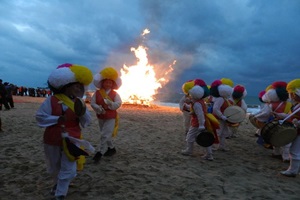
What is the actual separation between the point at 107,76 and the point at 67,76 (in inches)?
93.3

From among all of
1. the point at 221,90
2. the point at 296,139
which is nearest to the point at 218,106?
the point at 221,90

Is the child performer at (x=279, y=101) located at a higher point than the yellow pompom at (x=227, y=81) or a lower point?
lower

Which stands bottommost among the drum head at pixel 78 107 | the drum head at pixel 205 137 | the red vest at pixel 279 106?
the drum head at pixel 205 137

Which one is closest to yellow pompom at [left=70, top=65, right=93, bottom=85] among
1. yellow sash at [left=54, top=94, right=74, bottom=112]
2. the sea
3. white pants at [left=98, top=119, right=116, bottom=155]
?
yellow sash at [left=54, top=94, right=74, bottom=112]

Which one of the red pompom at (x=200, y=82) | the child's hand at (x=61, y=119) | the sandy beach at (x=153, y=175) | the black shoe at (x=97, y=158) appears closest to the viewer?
the child's hand at (x=61, y=119)

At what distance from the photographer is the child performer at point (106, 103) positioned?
614 cm

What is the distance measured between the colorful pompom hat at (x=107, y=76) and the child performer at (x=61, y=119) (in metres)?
2.17

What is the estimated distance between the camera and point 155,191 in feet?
14.8

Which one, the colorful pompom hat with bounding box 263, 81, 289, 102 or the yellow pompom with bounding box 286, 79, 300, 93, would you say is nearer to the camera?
the yellow pompom with bounding box 286, 79, 300, 93

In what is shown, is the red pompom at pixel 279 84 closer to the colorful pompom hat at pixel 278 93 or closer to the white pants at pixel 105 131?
the colorful pompom hat at pixel 278 93

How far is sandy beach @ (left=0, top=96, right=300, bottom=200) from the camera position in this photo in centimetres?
442

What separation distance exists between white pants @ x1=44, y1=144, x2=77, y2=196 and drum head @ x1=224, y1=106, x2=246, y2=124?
499 cm

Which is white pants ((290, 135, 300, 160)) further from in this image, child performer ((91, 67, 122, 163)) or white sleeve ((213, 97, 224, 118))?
child performer ((91, 67, 122, 163))

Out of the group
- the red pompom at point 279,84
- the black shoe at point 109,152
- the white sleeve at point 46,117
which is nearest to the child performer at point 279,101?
the red pompom at point 279,84
